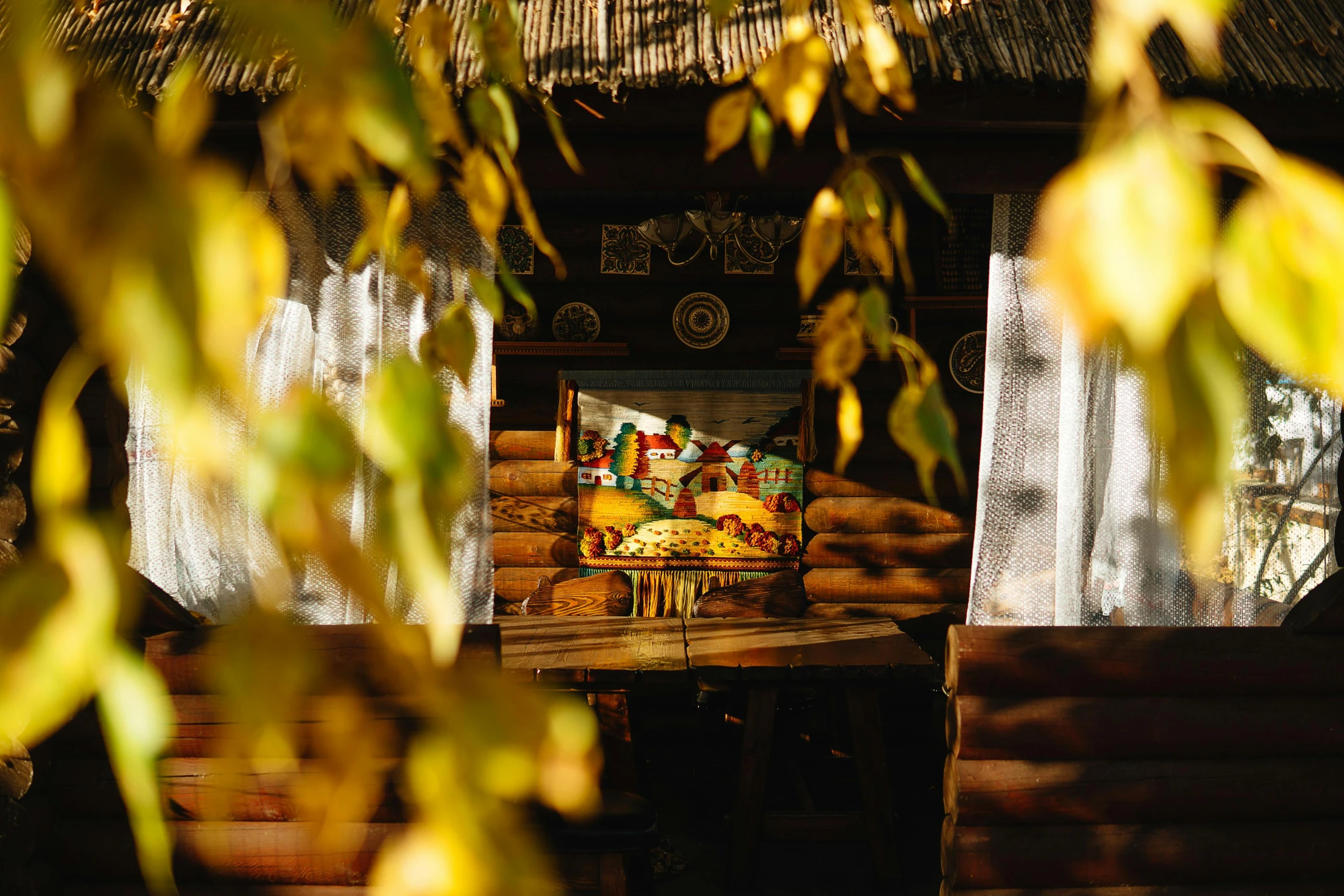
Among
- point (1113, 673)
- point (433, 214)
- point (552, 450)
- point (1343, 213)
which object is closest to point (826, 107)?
point (433, 214)

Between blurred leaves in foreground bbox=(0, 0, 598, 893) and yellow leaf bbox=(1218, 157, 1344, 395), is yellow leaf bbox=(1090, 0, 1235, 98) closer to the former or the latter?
yellow leaf bbox=(1218, 157, 1344, 395)

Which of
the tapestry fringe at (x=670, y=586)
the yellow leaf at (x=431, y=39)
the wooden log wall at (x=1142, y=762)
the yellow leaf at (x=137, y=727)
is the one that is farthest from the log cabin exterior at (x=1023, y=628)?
the tapestry fringe at (x=670, y=586)

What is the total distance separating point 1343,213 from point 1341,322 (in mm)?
47

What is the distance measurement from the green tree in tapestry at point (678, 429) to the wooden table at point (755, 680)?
6.41 ft

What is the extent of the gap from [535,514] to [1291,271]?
20.0 ft

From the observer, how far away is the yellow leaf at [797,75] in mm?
1018

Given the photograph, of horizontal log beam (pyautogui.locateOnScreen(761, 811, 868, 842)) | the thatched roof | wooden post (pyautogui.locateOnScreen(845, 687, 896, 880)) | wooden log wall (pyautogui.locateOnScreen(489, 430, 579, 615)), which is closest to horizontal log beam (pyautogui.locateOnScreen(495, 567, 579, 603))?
wooden log wall (pyautogui.locateOnScreen(489, 430, 579, 615))

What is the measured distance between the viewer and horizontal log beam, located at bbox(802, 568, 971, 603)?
6168mm

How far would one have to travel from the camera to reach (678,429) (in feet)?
20.7

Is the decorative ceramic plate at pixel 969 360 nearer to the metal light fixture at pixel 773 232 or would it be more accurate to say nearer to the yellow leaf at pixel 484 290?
the metal light fixture at pixel 773 232

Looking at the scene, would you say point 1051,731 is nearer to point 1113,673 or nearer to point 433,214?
point 1113,673

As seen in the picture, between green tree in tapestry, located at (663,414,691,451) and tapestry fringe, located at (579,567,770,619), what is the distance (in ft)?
2.87

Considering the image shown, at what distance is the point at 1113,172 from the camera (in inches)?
15.8

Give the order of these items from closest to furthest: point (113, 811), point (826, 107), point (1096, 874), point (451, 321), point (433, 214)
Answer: point (451, 321), point (1096, 874), point (113, 811), point (826, 107), point (433, 214)
